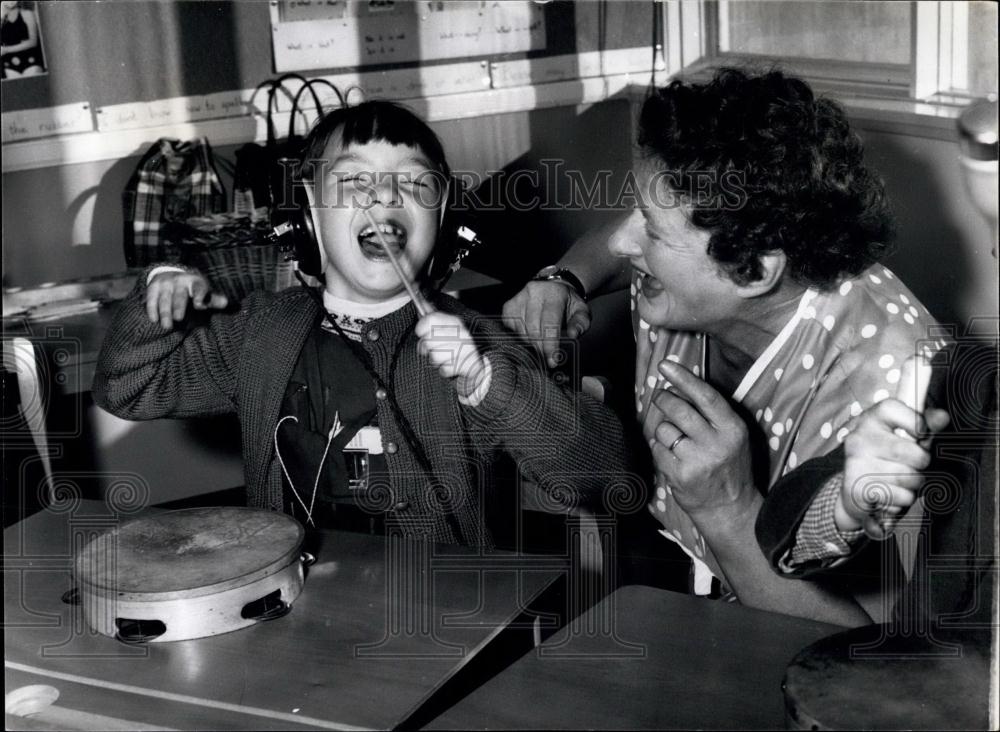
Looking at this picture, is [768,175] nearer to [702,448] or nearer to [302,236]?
[702,448]

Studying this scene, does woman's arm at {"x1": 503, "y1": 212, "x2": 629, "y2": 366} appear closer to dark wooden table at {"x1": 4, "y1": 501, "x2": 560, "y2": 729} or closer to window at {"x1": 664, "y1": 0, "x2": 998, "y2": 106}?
dark wooden table at {"x1": 4, "y1": 501, "x2": 560, "y2": 729}

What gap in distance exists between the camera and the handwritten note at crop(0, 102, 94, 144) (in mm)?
2564

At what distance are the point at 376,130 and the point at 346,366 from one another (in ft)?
1.06

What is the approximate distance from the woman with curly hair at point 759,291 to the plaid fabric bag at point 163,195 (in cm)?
138

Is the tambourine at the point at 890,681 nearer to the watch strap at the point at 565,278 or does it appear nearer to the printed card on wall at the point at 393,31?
the watch strap at the point at 565,278

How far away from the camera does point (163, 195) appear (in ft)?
8.48

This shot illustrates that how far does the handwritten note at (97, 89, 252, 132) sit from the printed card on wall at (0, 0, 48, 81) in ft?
0.54

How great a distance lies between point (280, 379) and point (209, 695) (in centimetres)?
67

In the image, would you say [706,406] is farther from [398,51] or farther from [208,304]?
[398,51]

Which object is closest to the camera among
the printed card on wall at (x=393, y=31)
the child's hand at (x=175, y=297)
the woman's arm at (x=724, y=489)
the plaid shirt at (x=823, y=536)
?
the plaid shirt at (x=823, y=536)

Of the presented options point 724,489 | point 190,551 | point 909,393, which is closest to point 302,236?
point 190,551

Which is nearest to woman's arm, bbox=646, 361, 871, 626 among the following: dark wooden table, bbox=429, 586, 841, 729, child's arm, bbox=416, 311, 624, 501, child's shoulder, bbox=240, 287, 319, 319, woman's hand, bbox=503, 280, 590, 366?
child's arm, bbox=416, 311, 624, 501

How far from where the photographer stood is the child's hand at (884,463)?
3.31 feet

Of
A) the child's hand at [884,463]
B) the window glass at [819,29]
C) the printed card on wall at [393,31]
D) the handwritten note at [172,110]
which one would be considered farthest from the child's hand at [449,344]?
the printed card on wall at [393,31]
